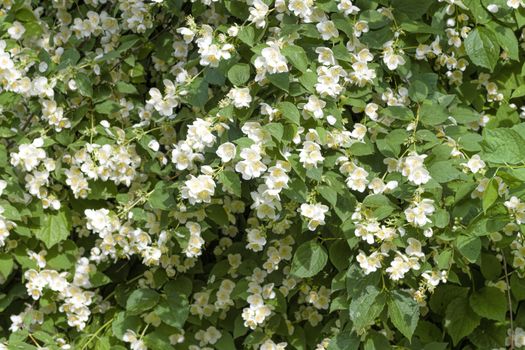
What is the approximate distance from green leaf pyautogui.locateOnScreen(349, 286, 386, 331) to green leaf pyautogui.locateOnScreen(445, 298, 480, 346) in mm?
371

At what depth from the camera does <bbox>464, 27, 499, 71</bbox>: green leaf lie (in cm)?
238

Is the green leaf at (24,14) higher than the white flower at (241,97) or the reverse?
the reverse

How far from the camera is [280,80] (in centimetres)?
210

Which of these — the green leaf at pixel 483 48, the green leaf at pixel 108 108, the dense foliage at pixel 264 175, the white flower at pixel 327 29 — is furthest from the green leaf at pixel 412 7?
the green leaf at pixel 108 108

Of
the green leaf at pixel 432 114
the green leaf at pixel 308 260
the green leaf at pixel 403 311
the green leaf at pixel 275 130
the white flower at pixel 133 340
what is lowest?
the white flower at pixel 133 340

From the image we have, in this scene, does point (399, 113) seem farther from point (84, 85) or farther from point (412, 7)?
point (84, 85)

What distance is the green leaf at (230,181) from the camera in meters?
2.07

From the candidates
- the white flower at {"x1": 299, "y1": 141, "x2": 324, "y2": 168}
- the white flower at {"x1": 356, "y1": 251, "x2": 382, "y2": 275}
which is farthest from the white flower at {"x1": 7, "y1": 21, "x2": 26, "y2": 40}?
the white flower at {"x1": 356, "y1": 251, "x2": 382, "y2": 275}

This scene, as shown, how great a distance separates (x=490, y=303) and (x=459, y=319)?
0.35ft

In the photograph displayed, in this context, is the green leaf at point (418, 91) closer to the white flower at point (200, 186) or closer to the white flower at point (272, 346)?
the white flower at point (200, 186)

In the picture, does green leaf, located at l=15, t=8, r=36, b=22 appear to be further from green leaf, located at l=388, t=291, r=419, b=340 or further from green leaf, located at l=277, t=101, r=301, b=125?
green leaf, located at l=388, t=291, r=419, b=340

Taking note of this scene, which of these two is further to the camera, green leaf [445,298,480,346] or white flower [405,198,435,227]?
green leaf [445,298,480,346]

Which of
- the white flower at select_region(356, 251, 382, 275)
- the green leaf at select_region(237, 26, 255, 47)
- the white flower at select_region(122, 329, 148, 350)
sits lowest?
the white flower at select_region(122, 329, 148, 350)

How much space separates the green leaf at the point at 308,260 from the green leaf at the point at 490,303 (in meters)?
0.53
